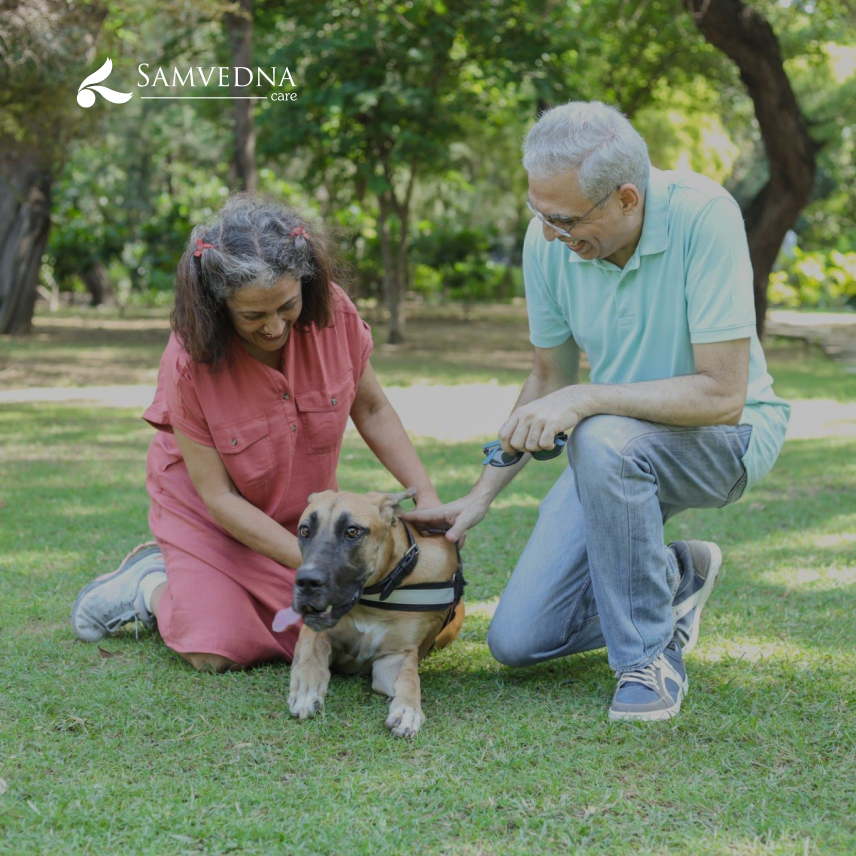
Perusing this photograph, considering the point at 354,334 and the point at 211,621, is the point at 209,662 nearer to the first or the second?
the point at 211,621

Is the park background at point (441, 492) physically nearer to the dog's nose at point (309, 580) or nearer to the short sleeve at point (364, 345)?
the short sleeve at point (364, 345)

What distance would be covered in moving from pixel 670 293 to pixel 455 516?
43.1 inches

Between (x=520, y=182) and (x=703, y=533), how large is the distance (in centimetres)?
2381

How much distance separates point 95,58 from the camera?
11344mm

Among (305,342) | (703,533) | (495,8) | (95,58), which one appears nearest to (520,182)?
(495,8)

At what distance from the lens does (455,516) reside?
12.2 ft

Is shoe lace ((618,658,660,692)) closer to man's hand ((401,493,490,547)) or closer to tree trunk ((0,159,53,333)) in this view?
man's hand ((401,493,490,547))

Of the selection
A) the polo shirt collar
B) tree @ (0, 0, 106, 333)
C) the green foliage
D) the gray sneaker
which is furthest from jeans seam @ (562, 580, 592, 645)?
the green foliage

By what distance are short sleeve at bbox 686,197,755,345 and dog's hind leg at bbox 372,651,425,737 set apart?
141cm

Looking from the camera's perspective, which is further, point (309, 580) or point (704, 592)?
point (704, 592)

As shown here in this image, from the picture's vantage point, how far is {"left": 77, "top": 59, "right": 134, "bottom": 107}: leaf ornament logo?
1023 centimetres

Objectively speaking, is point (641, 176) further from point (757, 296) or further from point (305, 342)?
point (757, 296)

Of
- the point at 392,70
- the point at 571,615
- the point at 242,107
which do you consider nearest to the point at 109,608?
the point at 571,615

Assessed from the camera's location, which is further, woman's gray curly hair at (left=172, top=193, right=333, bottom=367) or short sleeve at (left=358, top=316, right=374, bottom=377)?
short sleeve at (left=358, top=316, right=374, bottom=377)
